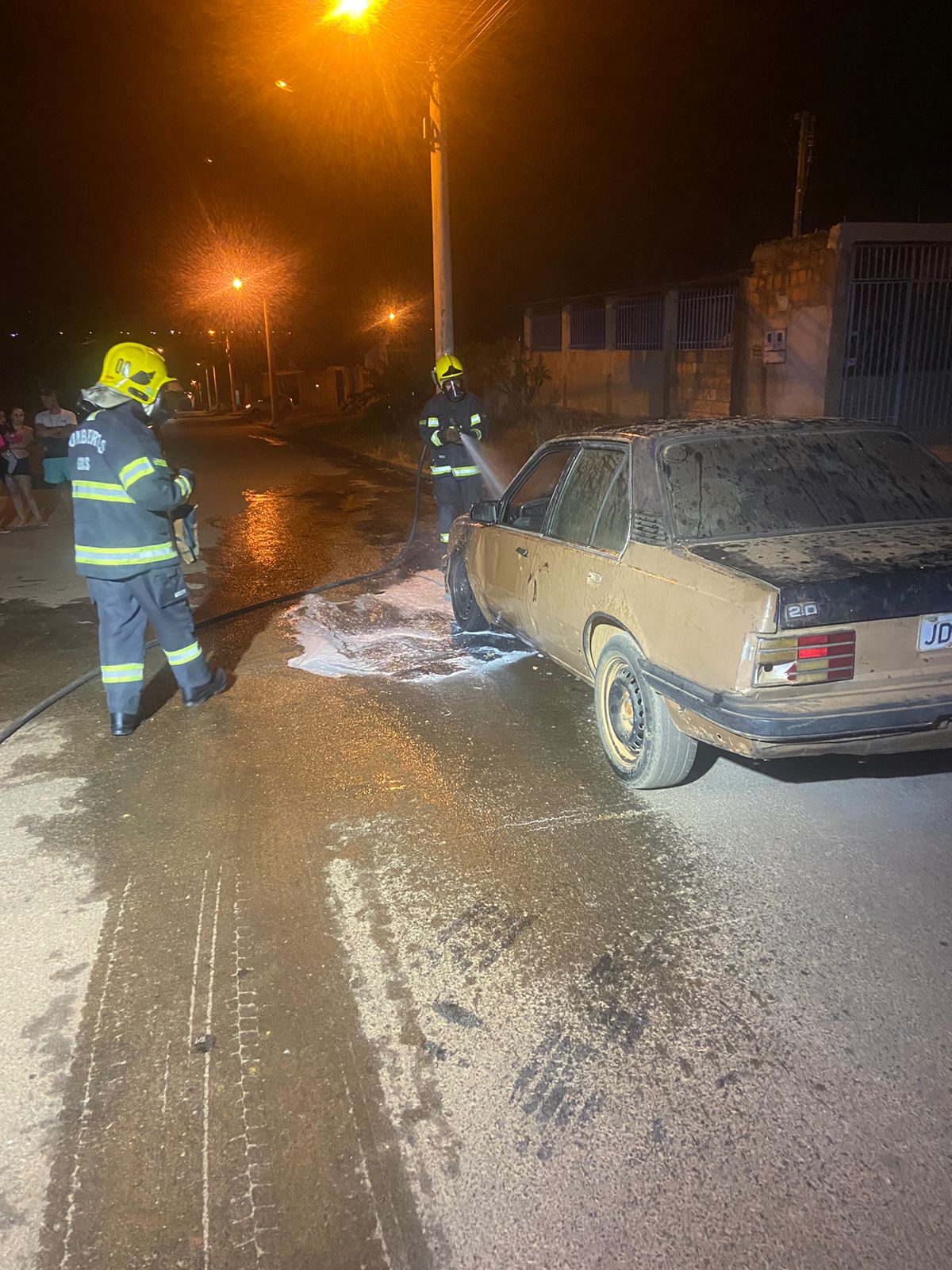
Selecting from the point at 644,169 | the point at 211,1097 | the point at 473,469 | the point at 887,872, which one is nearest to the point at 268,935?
the point at 211,1097

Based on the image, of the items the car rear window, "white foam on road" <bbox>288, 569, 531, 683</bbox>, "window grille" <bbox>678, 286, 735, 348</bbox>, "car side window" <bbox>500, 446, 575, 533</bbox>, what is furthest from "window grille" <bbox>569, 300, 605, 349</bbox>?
the car rear window

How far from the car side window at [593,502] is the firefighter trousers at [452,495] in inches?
153

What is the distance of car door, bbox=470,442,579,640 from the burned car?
1.0 inches

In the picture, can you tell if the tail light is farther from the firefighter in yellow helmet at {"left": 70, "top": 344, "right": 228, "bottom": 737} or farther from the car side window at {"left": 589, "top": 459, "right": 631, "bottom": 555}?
the firefighter in yellow helmet at {"left": 70, "top": 344, "right": 228, "bottom": 737}

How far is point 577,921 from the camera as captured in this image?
11.3 ft

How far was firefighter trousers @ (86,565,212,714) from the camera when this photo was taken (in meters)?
5.23

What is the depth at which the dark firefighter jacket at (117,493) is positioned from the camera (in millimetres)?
5055

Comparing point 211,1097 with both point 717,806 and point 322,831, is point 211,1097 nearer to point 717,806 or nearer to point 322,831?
point 322,831

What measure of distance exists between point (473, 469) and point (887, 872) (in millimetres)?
6134

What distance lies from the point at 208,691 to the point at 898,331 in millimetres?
11382

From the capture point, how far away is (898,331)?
13.3 metres

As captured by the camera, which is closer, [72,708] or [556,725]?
[556,725]

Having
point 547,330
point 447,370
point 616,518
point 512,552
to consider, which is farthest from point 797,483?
point 547,330

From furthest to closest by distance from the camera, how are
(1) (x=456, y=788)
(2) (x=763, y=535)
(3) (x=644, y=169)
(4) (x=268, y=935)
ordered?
(3) (x=644, y=169) < (1) (x=456, y=788) < (2) (x=763, y=535) < (4) (x=268, y=935)
